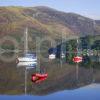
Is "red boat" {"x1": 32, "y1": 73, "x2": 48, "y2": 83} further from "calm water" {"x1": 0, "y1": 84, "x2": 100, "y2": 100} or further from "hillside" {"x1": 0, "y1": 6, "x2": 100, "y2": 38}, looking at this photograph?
"hillside" {"x1": 0, "y1": 6, "x2": 100, "y2": 38}

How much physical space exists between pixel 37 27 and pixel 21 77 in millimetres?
130708

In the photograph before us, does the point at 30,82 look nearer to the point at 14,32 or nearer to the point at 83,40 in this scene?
the point at 83,40

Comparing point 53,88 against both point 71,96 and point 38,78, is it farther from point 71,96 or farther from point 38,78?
point 38,78

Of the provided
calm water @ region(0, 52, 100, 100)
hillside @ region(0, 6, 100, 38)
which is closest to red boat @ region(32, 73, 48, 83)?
calm water @ region(0, 52, 100, 100)

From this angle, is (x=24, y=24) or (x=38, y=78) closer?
(x=38, y=78)

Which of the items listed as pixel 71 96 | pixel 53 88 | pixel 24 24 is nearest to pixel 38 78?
pixel 53 88

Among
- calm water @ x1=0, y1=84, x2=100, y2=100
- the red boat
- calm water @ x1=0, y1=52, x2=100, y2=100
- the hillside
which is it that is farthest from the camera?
the hillside

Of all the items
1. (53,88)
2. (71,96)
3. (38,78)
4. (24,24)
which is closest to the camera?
(71,96)

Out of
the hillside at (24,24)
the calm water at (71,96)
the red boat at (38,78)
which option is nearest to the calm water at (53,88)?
the calm water at (71,96)

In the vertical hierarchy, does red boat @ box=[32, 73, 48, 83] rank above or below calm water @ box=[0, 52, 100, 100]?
above

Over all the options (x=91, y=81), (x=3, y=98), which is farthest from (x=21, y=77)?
(x=3, y=98)

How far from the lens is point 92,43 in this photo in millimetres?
105375

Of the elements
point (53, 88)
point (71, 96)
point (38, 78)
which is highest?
point (38, 78)

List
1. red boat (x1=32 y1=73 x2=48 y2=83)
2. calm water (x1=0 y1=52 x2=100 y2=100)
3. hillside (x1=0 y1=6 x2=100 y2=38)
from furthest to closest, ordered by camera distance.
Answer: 1. hillside (x1=0 y1=6 x2=100 y2=38)
2. red boat (x1=32 y1=73 x2=48 y2=83)
3. calm water (x1=0 y1=52 x2=100 y2=100)
